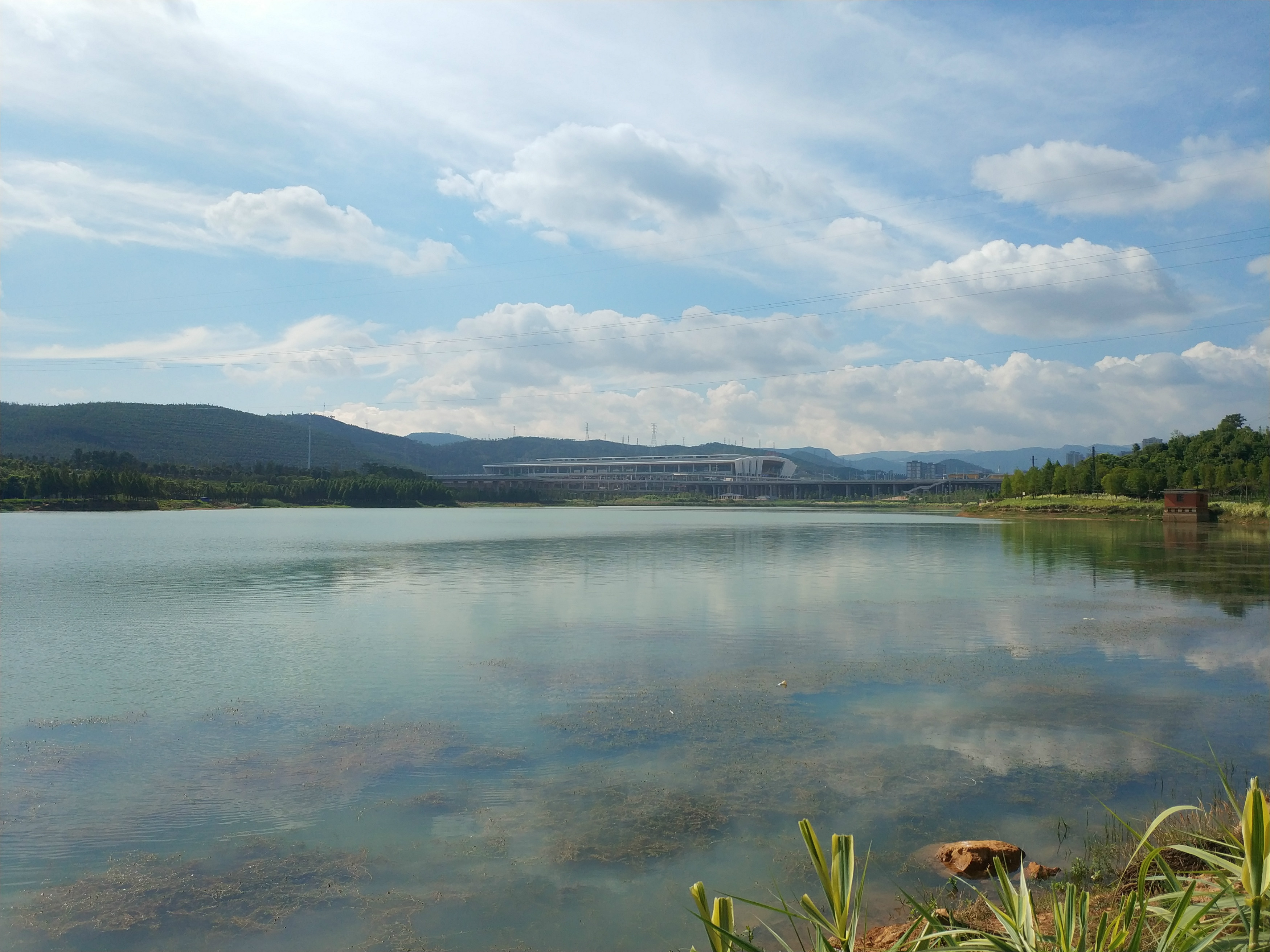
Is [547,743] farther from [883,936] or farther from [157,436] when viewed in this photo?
[157,436]

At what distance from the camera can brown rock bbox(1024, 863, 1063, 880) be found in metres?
6.70

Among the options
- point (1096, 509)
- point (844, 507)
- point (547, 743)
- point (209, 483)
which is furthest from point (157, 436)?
point (547, 743)

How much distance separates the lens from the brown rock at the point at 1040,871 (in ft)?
22.0

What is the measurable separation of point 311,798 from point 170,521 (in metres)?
67.0

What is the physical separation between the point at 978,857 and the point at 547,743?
5089 millimetres

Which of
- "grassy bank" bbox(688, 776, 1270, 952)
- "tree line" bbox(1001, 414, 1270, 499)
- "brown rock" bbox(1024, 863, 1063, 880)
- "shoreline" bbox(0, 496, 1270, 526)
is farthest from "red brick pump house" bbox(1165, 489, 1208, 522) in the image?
"grassy bank" bbox(688, 776, 1270, 952)

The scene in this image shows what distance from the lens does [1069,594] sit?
78.3 ft

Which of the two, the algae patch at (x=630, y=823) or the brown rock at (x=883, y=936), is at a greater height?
the brown rock at (x=883, y=936)

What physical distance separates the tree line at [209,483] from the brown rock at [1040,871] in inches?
3860

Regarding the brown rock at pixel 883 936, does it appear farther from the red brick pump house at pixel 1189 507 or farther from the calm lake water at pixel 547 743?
the red brick pump house at pixel 1189 507

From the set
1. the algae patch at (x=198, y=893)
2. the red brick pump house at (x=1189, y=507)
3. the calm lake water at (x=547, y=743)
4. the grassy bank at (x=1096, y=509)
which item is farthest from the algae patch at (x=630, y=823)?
the red brick pump house at (x=1189, y=507)

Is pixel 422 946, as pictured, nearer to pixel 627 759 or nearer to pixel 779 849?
pixel 779 849

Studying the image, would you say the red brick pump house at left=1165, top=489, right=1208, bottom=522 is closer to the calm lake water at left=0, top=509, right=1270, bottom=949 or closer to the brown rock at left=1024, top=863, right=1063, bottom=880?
the calm lake water at left=0, top=509, right=1270, bottom=949

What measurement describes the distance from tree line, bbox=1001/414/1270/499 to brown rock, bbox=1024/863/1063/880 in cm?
7030
